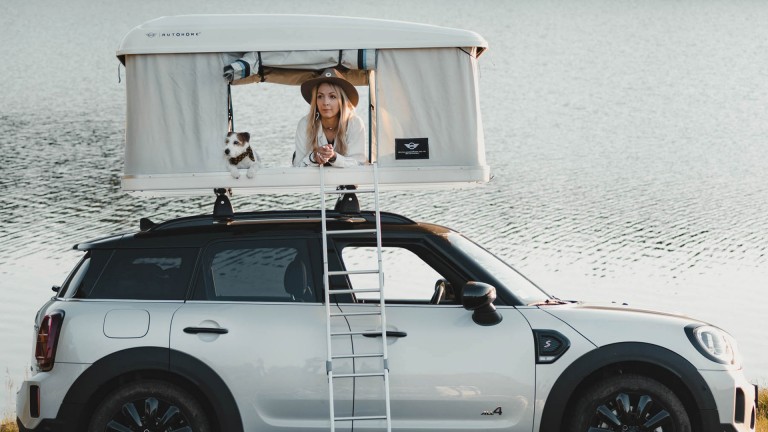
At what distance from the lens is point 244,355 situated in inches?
262

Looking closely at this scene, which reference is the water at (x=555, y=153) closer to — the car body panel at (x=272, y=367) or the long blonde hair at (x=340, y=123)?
the long blonde hair at (x=340, y=123)

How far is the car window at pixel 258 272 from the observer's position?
6820 mm

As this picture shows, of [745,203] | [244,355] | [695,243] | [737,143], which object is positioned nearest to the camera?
[244,355]

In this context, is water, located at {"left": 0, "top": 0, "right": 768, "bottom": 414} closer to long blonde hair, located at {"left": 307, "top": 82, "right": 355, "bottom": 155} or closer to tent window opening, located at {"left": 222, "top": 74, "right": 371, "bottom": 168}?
tent window opening, located at {"left": 222, "top": 74, "right": 371, "bottom": 168}

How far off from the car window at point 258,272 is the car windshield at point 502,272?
0.90 meters

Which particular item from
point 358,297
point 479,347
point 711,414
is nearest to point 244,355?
point 358,297

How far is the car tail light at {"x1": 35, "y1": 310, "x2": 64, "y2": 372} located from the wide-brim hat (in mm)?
2351

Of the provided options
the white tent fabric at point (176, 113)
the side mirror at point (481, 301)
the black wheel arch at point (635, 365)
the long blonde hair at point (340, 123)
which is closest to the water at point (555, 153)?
the white tent fabric at point (176, 113)

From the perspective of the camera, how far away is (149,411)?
22.0ft

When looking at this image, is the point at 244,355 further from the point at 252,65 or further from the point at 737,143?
the point at 737,143

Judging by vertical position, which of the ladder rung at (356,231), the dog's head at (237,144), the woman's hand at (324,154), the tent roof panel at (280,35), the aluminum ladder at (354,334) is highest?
the tent roof panel at (280,35)

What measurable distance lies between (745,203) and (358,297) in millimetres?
22342

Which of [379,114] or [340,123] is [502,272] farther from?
[340,123]

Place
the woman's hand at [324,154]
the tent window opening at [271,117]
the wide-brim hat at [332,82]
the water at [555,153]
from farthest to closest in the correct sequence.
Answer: the tent window opening at [271,117]
the water at [555,153]
the wide-brim hat at [332,82]
the woman's hand at [324,154]
